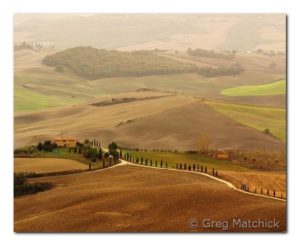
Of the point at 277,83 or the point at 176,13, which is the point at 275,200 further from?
the point at 176,13

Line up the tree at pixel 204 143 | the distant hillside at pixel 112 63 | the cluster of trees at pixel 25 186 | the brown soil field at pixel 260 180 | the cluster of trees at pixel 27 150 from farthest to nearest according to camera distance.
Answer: the distant hillside at pixel 112 63 < the tree at pixel 204 143 < the brown soil field at pixel 260 180 < the cluster of trees at pixel 27 150 < the cluster of trees at pixel 25 186

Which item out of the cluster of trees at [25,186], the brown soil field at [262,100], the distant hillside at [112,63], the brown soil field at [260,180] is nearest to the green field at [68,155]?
the cluster of trees at [25,186]

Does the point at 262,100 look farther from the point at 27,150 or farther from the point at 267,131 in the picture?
the point at 27,150

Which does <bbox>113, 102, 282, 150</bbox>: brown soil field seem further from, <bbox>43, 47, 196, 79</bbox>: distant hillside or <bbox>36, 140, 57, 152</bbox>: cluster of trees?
<bbox>36, 140, 57, 152</bbox>: cluster of trees

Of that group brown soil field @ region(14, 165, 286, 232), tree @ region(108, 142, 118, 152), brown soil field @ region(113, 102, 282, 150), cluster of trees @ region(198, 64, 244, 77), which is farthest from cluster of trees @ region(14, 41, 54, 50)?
cluster of trees @ region(198, 64, 244, 77)

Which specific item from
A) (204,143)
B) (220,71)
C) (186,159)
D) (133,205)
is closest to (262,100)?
(220,71)

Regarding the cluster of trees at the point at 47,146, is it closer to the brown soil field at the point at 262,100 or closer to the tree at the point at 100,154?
the tree at the point at 100,154
